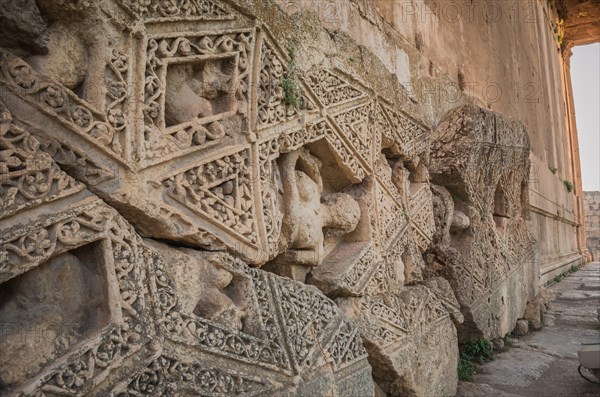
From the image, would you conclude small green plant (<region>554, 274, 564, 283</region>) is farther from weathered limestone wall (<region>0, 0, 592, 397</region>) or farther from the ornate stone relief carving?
the ornate stone relief carving

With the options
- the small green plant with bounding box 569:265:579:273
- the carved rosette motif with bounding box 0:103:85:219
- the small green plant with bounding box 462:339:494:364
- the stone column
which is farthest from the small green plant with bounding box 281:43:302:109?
the stone column

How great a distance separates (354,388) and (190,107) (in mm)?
1439

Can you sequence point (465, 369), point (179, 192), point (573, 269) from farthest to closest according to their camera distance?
point (573, 269), point (465, 369), point (179, 192)

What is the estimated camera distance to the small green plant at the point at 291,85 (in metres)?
2.27

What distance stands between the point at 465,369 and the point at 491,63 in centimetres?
470

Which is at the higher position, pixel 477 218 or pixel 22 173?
pixel 22 173

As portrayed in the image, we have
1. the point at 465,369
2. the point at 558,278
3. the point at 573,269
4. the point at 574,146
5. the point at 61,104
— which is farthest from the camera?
the point at 574,146

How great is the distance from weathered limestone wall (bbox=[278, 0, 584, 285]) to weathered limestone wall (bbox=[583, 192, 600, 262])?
7.64m

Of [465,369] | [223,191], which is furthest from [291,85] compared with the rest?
[465,369]

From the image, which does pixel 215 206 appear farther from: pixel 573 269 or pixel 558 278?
pixel 573 269

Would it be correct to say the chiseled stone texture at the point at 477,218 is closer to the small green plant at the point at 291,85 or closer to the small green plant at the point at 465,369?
the small green plant at the point at 465,369

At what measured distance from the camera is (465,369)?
11.9 feet

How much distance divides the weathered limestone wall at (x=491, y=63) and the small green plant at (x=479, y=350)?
187 cm

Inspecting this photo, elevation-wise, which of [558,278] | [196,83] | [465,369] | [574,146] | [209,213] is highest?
[574,146]
